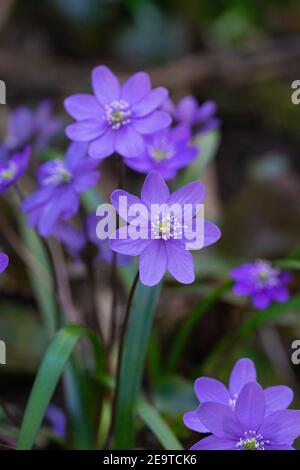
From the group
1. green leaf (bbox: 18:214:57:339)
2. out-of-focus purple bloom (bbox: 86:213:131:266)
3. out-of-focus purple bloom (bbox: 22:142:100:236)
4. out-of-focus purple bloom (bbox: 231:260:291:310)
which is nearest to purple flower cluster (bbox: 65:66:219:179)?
out-of-focus purple bloom (bbox: 22:142:100:236)

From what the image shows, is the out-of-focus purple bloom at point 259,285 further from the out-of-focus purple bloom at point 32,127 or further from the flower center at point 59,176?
the out-of-focus purple bloom at point 32,127

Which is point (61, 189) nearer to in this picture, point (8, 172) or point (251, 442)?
point (8, 172)

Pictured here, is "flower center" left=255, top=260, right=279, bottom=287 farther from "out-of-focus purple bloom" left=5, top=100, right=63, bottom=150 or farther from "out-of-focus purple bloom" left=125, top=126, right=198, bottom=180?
"out-of-focus purple bloom" left=5, top=100, right=63, bottom=150

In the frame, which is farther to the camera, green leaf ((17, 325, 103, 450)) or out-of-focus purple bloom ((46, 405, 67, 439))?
out-of-focus purple bloom ((46, 405, 67, 439))

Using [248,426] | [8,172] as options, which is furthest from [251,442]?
[8,172]

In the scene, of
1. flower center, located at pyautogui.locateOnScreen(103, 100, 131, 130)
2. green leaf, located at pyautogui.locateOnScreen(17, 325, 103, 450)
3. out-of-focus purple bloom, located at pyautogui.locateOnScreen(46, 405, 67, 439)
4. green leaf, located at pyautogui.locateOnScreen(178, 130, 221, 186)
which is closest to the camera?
green leaf, located at pyautogui.locateOnScreen(17, 325, 103, 450)
